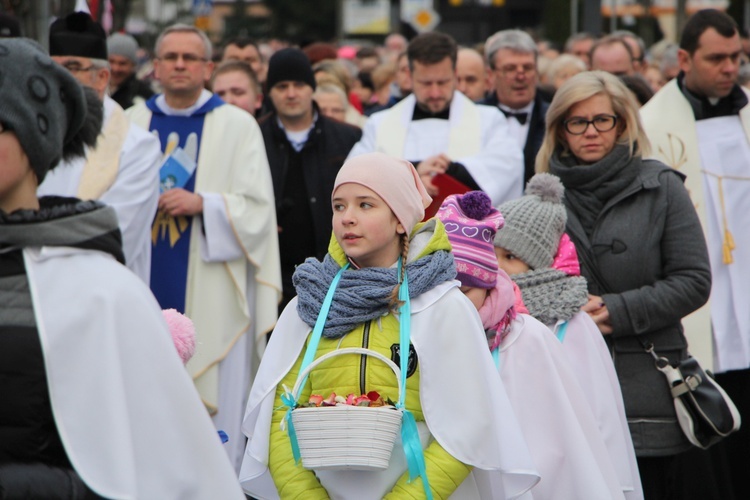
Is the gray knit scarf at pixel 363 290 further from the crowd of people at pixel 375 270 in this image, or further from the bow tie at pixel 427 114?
the bow tie at pixel 427 114

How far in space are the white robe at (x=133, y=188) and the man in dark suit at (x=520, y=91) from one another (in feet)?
8.36

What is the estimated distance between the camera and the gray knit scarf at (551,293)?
5.25 m

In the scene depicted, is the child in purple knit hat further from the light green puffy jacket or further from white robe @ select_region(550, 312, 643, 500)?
the light green puffy jacket

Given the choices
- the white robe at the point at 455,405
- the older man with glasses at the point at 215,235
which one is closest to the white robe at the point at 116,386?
the white robe at the point at 455,405

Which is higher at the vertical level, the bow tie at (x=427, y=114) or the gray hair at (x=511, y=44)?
the gray hair at (x=511, y=44)

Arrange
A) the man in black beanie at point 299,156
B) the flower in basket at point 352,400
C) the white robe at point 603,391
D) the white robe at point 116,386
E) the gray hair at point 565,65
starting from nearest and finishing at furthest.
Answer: the white robe at point 116,386
the flower in basket at point 352,400
the white robe at point 603,391
the man in black beanie at point 299,156
the gray hair at point 565,65

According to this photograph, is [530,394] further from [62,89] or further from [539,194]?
[62,89]

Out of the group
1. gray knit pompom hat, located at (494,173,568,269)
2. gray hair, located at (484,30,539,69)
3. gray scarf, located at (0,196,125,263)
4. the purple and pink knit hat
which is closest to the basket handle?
the purple and pink knit hat

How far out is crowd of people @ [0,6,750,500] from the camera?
2938 millimetres

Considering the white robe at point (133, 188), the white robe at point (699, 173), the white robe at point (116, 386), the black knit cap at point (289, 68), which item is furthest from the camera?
the black knit cap at point (289, 68)

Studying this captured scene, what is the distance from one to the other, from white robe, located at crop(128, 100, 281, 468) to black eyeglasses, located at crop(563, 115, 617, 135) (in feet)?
8.92

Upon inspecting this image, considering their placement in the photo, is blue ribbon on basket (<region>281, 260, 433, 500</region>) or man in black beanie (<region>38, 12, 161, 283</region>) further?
man in black beanie (<region>38, 12, 161, 283</region>)

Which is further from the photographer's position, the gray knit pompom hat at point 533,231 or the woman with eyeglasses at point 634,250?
the woman with eyeglasses at point 634,250

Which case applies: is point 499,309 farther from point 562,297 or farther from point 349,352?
point 349,352
